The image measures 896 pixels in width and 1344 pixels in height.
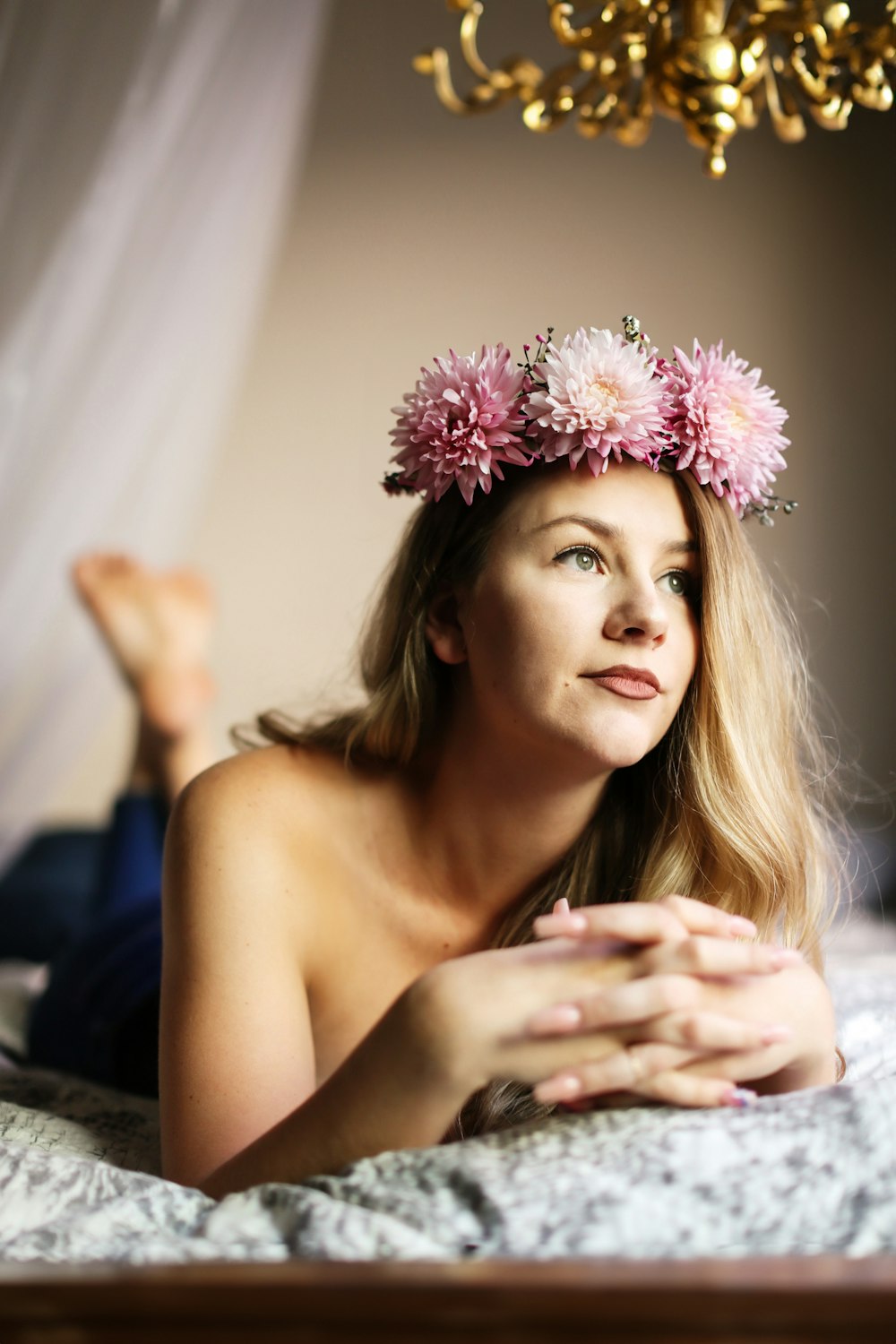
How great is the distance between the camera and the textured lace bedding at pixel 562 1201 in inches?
30.7

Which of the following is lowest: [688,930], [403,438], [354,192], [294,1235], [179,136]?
[294,1235]

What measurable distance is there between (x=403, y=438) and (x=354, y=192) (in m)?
2.70

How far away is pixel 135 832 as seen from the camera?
7.97 ft

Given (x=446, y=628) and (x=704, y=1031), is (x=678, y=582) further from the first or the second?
(x=704, y=1031)

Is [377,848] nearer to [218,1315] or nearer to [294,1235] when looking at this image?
[294,1235]

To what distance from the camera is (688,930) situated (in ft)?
3.13

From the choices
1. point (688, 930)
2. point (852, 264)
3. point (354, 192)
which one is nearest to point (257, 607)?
point (354, 192)

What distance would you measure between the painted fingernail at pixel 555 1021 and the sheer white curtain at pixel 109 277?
1.52 m

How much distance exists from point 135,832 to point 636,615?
1.48m

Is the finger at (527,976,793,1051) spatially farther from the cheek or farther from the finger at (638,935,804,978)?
the cheek

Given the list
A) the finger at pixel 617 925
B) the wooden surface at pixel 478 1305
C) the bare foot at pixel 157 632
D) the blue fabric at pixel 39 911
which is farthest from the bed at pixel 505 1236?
the blue fabric at pixel 39 911

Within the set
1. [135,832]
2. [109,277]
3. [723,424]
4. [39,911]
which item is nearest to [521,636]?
[723,424]

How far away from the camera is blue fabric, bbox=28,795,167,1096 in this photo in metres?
1.79

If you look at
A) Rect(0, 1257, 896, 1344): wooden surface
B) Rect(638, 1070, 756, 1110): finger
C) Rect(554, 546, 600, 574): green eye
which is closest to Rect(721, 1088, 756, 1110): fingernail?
Rect(638, 1070, 756, 1110): finger
